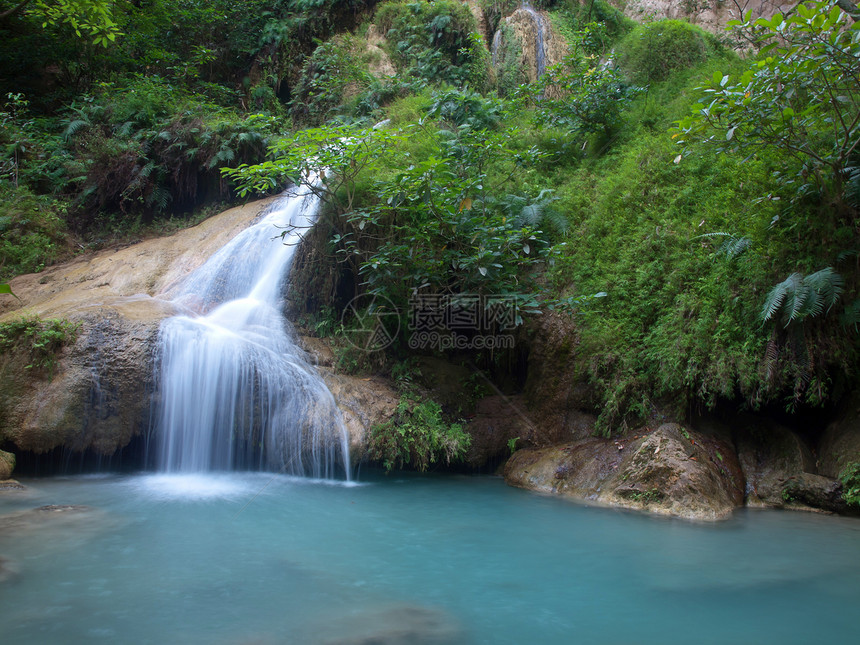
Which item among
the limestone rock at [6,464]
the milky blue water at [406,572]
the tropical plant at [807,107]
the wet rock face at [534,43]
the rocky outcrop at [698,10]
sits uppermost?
the rocky outcrop at [698,10]

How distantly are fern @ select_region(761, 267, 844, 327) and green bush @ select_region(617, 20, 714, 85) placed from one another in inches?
272

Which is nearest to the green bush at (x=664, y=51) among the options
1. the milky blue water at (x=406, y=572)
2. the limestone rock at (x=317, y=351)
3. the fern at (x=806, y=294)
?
the fern at (x=806, y=294)

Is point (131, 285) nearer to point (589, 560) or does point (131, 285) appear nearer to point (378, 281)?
point (378, 281)

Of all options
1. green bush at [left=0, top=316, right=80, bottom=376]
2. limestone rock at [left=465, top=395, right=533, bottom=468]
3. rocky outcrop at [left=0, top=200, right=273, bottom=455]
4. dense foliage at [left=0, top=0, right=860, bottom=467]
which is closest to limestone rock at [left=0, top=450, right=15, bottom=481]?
rocky outcrop at [left=0, top=200, right=273, bottom=455]

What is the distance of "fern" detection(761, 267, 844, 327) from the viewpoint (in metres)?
5.27

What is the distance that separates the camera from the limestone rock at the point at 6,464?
19.7 ft

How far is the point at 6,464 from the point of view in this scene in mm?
6094

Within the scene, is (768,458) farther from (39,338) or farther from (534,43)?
(534,43)

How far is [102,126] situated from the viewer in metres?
12.7

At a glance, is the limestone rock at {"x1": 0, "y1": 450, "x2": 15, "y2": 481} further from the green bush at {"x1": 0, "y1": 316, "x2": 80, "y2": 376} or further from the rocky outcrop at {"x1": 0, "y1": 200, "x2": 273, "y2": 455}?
the green bush at {"x1": 0, "y1": 316, "x2": 80, "y2": 376}

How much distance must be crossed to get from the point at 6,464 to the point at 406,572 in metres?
5.00

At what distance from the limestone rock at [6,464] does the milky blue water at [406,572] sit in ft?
1.26

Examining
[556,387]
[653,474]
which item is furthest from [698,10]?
[653,474]

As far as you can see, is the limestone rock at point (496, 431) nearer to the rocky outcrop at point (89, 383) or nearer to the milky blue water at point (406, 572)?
the milky blue water at point (406, 572)
